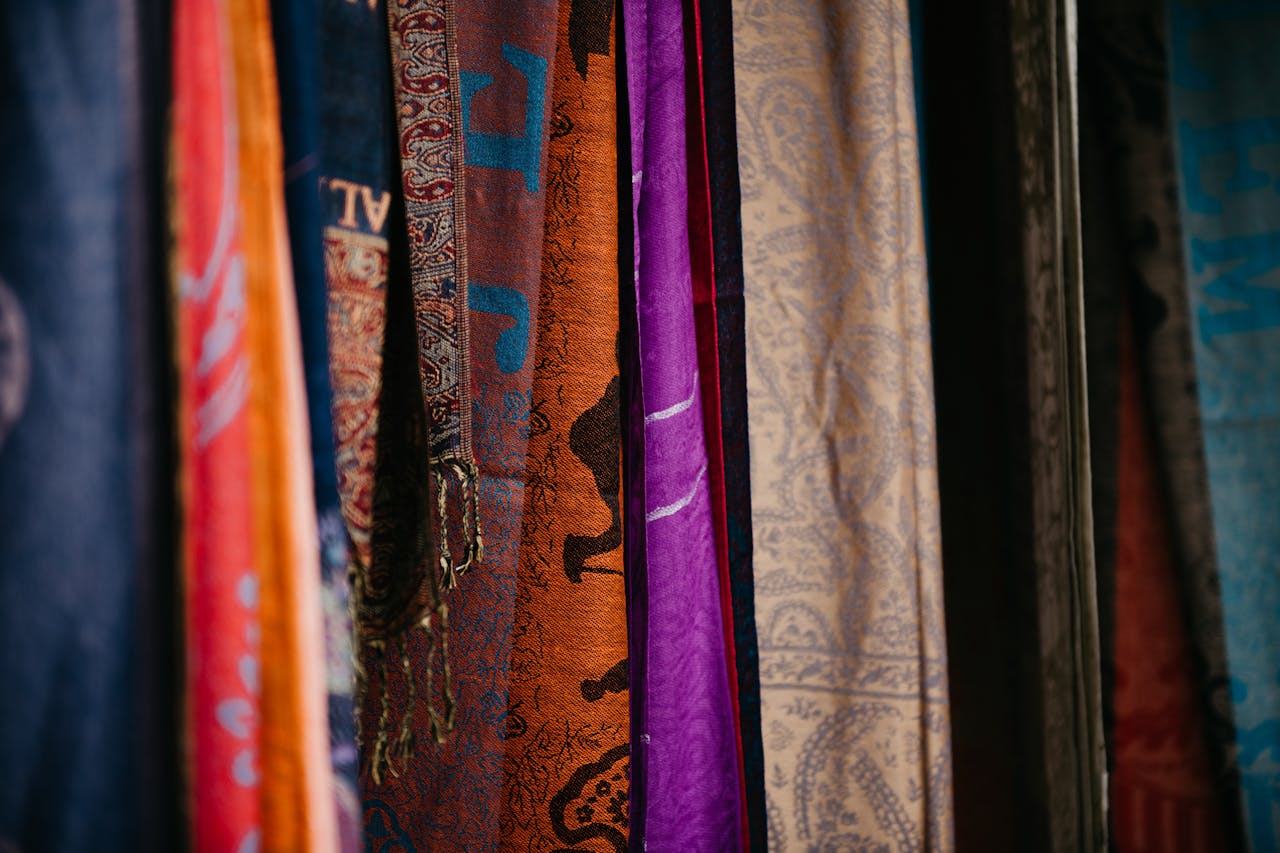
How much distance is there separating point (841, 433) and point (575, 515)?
29 centimetres

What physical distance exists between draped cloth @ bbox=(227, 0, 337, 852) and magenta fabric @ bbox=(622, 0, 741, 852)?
364mm

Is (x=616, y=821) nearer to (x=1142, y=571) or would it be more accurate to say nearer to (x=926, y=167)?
(x=1142, y=571)

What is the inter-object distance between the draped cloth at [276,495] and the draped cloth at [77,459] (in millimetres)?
53

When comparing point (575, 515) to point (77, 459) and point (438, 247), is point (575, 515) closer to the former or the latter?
point (438, 247)

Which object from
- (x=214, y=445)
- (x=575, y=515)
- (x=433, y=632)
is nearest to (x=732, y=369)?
(x=575, y=515)

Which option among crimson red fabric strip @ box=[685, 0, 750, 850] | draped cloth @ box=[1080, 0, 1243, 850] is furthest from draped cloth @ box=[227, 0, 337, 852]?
draped cloth @ box=[1080, 0, 1243, 850]

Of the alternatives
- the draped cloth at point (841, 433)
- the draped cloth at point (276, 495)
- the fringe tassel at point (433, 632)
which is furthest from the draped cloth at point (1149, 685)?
the draped cloth at point (276, 495)

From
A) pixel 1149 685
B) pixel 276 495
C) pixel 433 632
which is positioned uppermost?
pixel 276 495

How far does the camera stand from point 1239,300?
88 centimetres

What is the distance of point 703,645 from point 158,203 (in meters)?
0.59

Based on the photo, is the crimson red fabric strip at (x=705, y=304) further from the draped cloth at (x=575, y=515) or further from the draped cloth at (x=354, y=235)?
the draped cloth at (x=354, y=235)

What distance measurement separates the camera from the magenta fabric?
2.50ft

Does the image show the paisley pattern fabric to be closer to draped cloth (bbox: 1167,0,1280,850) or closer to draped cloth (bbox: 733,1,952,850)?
draped cloth (bbox: 733,1,952,850)

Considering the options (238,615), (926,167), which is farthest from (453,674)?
(926,167)
